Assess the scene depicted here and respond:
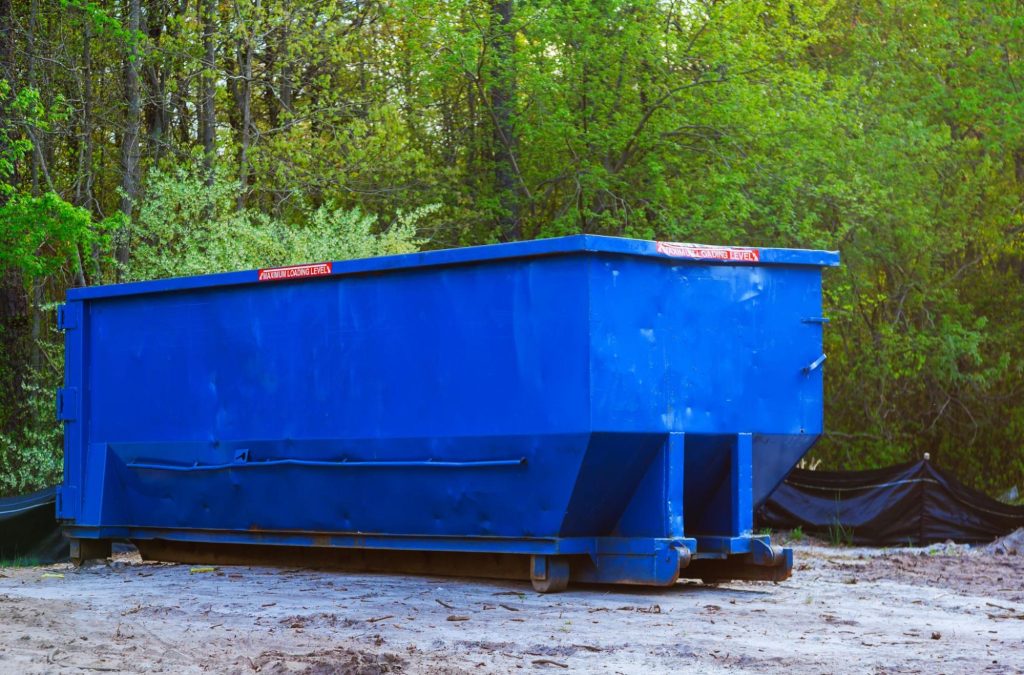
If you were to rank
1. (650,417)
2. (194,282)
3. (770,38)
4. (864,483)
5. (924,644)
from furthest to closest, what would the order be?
1. (770,38)
2. (864,483)
3. (194,282)
4. (650,417)
5. (924,644)

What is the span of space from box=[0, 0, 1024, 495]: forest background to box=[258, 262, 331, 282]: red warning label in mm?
7555

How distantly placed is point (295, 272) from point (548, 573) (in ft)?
11.7

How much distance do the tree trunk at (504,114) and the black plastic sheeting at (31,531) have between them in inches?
486

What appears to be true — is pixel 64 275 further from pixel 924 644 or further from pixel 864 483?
pixel 924 644

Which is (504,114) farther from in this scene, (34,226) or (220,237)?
(34,226)

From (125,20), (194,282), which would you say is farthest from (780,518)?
(125,20)

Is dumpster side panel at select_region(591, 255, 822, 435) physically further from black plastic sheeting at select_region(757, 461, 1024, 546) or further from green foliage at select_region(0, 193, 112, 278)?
green foliage at select_region(0, 193, 112, 278)

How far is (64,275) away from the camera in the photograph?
24203 mm

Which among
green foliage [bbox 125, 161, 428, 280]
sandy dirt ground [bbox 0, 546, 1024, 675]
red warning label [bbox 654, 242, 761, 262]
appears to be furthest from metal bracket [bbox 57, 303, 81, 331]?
red warning label [bbox 654, 242, 761, 262]

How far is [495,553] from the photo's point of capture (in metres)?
12.3

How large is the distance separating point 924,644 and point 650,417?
3024mm

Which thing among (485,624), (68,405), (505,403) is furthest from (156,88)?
(485,624)

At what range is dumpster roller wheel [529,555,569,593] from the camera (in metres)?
11.6

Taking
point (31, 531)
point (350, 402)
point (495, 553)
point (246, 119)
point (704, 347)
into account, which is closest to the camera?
point (704, 347)
